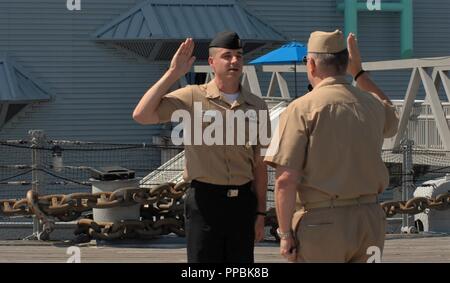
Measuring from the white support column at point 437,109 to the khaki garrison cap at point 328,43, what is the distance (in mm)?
8568

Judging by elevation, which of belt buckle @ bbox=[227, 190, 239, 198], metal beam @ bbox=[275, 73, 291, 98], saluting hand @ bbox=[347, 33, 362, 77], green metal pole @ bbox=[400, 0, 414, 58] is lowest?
belt buckle @ bbox=[227, 190, 239, 198]

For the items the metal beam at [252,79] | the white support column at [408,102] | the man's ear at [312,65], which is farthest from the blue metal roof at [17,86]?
the man's ear at [312,65]

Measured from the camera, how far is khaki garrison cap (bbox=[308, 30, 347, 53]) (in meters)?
3.63

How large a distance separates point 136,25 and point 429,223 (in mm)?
12498

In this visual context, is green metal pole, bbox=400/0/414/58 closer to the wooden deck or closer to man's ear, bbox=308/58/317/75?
the wooden deck

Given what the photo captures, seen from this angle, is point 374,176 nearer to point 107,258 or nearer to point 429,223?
point 107,258

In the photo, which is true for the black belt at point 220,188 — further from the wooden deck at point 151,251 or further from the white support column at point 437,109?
the white support column at point 437,109

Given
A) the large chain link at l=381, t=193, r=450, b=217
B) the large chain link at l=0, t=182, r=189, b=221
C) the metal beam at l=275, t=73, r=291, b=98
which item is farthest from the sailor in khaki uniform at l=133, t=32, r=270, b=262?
the metal beam at l=275, t=73, r=291, b=98

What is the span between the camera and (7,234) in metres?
8.91

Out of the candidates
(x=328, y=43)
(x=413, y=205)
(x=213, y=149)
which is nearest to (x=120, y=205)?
(x=413, y=205)

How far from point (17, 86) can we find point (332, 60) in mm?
16569

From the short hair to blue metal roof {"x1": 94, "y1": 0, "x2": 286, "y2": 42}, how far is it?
54.2 feet

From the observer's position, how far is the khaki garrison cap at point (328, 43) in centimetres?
363
